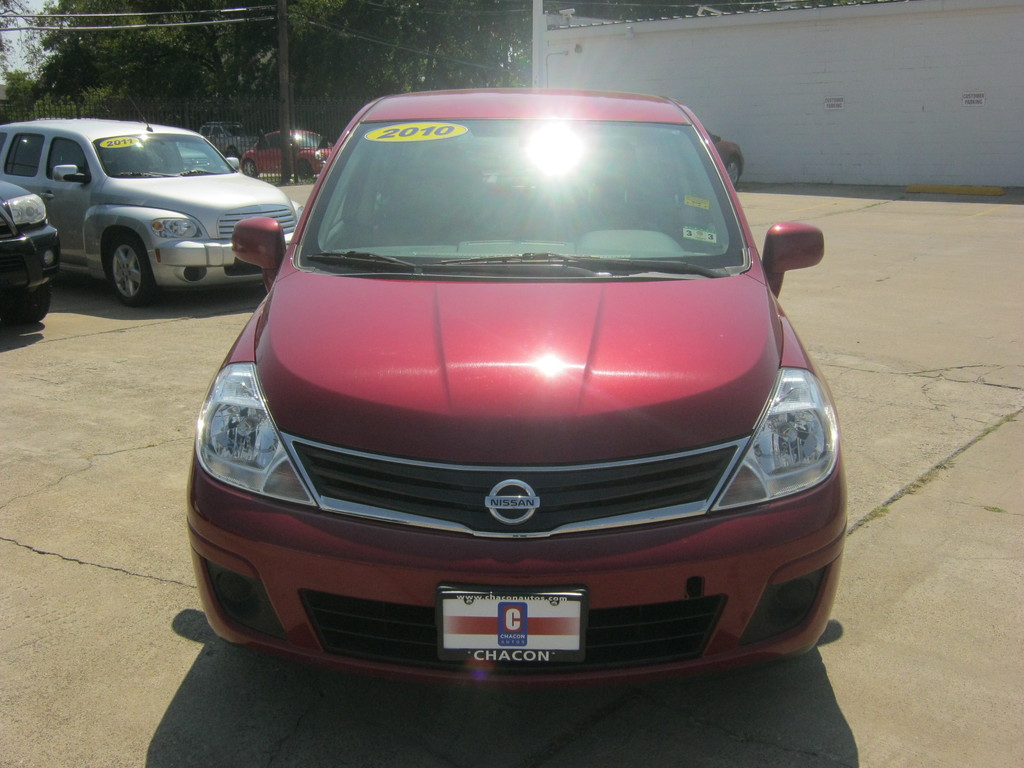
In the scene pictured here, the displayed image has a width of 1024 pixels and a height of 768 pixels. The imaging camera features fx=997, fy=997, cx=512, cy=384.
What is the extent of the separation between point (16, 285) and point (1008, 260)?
1017cm

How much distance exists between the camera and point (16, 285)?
7.16m

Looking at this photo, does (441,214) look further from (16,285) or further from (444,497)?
(16,285)

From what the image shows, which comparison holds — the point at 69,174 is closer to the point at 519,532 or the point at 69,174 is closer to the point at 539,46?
the point at 519,532

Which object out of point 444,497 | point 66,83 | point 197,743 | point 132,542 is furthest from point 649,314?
point 66,83

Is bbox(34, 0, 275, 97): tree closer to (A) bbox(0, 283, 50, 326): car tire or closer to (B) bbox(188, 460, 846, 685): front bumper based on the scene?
(A) bbox(0, 283, 50, 326): car tire

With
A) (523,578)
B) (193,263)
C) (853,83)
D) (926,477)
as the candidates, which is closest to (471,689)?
(523,578)

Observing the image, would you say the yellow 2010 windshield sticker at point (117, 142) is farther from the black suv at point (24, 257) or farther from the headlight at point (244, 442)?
the headlight at point (244, 442)

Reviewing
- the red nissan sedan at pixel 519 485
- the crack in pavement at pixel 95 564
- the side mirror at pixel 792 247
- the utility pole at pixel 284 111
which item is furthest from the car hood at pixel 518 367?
the utility pole at pixel 284 111

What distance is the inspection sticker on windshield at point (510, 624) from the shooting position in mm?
2291

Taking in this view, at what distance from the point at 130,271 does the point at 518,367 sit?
7.23 m

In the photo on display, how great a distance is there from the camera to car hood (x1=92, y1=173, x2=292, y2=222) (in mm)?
8734

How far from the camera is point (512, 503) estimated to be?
2318 millimetres

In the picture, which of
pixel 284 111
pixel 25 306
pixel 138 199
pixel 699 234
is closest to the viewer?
pixel 699 234

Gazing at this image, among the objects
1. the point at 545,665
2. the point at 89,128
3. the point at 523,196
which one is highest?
the point at 523,196
